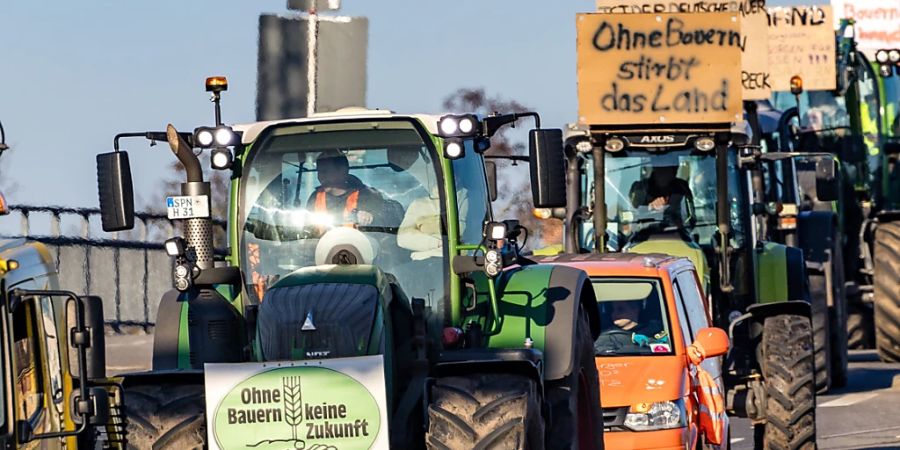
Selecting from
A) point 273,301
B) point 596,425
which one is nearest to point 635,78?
point 596,425

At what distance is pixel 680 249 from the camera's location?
17188 mm

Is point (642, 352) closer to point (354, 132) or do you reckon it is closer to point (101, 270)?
point (354, 132)

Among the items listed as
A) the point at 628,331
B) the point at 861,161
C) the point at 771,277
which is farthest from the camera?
the point at 861,161

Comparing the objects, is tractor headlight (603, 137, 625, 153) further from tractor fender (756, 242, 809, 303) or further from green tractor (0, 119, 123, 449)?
green tractor (0, 119, 123, 449)

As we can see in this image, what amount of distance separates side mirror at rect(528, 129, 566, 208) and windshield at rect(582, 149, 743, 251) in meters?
6.58

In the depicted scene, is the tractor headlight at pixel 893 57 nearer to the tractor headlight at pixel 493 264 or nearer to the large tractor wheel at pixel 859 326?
the large tractor wheel at pixel 859 326

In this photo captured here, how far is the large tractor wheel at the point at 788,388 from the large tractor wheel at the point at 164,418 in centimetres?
578

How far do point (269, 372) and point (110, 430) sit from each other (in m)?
0.76

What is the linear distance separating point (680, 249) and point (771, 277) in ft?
4.59

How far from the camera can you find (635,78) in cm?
1762

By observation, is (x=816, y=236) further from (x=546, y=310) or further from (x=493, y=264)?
(x=493, y=264)

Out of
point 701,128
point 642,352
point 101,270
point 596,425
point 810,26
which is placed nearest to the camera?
point 596,425

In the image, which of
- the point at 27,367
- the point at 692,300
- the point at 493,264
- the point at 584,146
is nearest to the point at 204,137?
the point at 493,264

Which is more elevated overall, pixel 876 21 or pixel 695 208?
pixel 876 21
